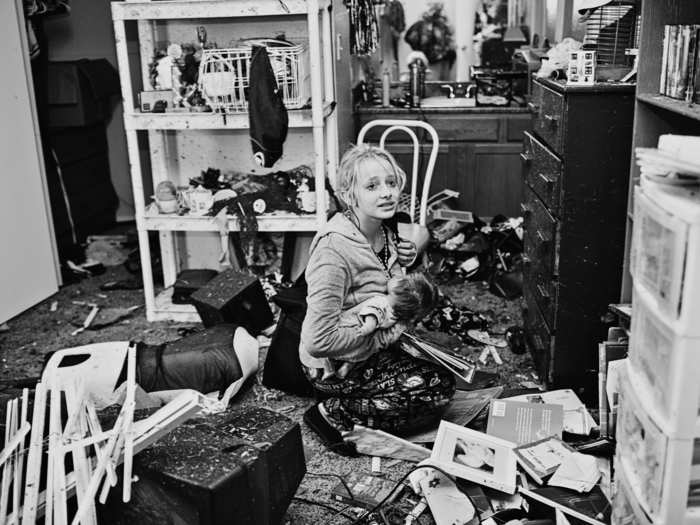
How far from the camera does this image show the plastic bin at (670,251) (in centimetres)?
132

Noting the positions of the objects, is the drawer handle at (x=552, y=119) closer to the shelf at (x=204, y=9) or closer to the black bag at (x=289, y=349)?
the black bag at (x=289, y=349)

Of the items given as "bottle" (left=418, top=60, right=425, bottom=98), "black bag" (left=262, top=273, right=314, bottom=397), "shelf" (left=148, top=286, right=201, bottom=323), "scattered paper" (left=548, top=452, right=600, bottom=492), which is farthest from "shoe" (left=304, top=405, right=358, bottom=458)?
"bottle" (left=418, top=60, right=425, bottom=98)

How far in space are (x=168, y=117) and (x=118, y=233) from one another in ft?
7.07

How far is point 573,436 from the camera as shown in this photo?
251 centimetres

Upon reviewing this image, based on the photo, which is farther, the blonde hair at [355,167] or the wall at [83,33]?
the wall at [83,33]

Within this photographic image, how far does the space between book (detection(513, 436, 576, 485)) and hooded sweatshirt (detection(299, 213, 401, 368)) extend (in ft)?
1.86

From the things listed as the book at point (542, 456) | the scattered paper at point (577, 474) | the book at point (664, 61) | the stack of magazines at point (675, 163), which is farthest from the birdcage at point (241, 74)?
the stack of magazines at point (675, 163)

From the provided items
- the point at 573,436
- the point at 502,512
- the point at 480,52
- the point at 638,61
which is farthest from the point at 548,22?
the point at 502,512

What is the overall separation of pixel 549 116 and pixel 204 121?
1646 mm

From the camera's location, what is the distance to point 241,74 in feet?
11.4

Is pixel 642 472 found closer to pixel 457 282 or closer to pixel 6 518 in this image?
pixel 6 518

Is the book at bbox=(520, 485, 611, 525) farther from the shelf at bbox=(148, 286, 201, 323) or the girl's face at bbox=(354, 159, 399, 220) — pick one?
the shelf at bbox=(148, 286, 201, 323)

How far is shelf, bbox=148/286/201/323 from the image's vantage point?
3795 millimetres

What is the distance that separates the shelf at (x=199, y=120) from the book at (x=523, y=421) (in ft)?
5.37
